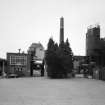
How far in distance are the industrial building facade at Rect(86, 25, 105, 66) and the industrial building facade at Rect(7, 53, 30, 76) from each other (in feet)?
67.6

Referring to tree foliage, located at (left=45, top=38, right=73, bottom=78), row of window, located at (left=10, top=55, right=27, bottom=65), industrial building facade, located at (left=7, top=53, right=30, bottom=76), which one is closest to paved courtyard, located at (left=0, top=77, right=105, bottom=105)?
tree foliage, located at (left=45, top=38, right=73, bottom=78)

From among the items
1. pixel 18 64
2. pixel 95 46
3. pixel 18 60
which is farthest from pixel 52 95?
pixel 18 60

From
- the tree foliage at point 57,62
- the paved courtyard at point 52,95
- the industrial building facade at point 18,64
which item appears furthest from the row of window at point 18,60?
the paved courtyard at point 52,95

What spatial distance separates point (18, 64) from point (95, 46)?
25.6 meters

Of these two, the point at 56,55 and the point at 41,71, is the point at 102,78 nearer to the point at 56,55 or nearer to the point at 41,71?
the point at 56,55

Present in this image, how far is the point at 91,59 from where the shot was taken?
65.5 metres

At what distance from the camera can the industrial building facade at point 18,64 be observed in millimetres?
68375

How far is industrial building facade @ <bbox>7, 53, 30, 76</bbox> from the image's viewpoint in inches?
2692

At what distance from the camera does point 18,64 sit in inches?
2721

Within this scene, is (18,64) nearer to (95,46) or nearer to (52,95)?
(95,46)

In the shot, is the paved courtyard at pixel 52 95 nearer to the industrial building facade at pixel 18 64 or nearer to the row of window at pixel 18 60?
the industrial building facade at pixel 18 64

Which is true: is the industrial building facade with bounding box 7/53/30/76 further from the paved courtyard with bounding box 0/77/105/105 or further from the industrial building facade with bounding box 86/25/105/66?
the paved courtyard with bounding box 0/77/105/105

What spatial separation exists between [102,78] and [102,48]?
12.9m

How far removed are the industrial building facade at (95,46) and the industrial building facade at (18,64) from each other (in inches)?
811
